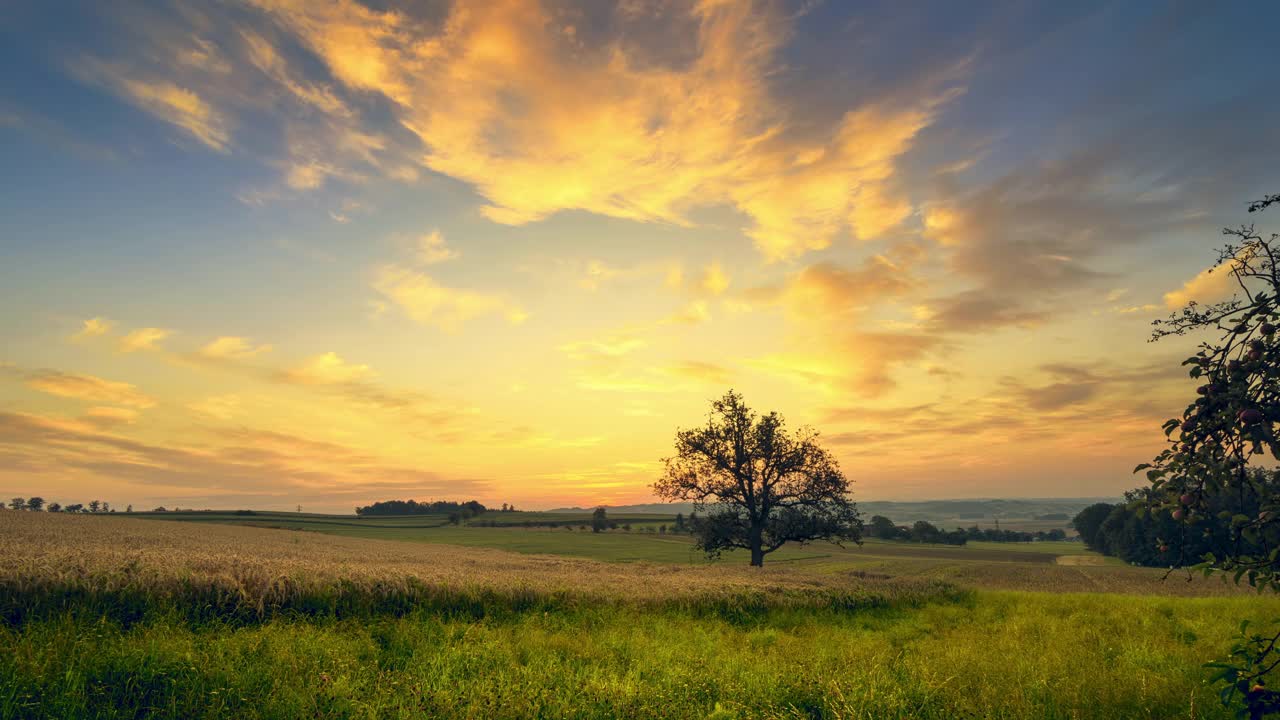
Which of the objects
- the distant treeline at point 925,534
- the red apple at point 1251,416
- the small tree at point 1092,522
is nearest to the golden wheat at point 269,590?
the red apple at point 1251,416

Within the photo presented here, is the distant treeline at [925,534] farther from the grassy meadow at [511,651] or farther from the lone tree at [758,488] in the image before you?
the grassy meadow at [511,651]

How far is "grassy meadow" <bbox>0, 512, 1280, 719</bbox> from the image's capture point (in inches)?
287

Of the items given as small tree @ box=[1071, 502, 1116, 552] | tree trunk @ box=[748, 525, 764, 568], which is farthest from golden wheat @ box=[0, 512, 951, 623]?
small tree @ box=[1071, 502, 1116, 552]

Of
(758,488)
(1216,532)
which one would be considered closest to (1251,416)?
(1216,532)

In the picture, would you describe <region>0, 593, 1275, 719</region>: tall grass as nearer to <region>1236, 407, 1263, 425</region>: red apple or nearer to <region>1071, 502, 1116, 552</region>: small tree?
<region>1236, 407, 1263, 425</region>: red apple

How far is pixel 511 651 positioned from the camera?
33.6 ft

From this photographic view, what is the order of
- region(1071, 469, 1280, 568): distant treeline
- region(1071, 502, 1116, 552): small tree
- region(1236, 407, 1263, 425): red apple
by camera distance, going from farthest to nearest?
region(1071, 502, 1116, 552): small tree → region(1071, 469, 1280, 568): distant treeline → region(1236, 407, 1263, 425): red apple

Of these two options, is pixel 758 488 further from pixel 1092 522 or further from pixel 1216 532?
pixel 1092 522

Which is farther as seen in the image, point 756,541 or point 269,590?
point 756,541

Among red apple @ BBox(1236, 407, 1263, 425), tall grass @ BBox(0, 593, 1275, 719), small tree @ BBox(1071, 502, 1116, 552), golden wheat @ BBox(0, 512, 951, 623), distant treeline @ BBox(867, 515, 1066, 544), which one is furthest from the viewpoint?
distant treeline @ BBox(867, 515, 1066, 544)

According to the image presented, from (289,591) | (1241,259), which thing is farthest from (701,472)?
(1241,259)

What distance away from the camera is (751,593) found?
711 inches

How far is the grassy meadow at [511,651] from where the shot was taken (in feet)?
23.9

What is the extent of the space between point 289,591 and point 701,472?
26.4 meters
